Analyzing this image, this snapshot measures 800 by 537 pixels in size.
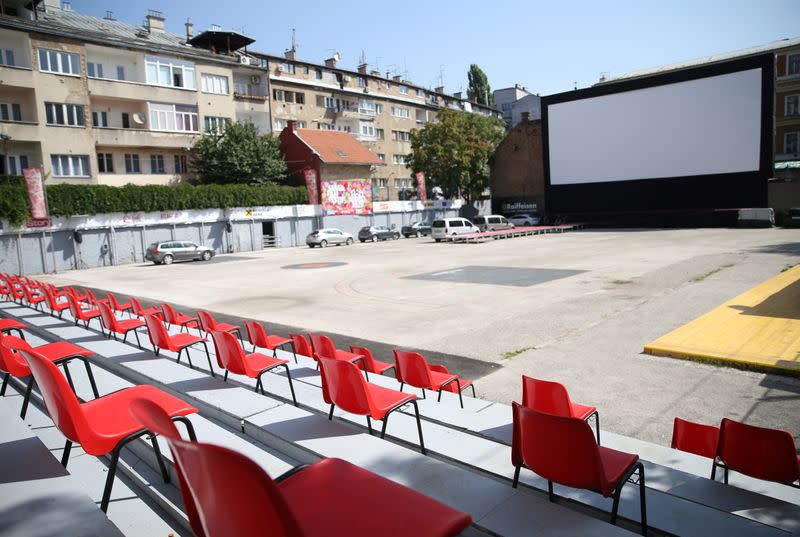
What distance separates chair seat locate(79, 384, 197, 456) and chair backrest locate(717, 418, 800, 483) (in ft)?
11.7

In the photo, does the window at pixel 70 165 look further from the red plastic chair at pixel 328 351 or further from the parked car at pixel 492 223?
the red plastic chair at pixel 328 351

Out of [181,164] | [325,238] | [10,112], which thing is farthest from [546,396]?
[181,164]

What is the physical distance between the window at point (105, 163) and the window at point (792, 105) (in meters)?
55.1

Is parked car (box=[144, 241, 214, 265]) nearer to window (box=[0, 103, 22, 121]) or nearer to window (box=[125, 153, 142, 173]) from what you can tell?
window (box=[125, 153, 142, 173])

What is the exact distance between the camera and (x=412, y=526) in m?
2.09

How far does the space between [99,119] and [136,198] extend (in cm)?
795

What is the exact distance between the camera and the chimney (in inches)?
1735

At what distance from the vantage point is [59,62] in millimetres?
34562

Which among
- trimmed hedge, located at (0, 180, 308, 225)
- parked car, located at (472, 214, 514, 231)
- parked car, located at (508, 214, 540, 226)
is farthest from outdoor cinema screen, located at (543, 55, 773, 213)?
trimmed hedge, located at (0, 180, 308, 225)

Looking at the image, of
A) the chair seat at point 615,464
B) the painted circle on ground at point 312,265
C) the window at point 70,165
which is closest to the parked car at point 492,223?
the painted circle on ground at point 312,265

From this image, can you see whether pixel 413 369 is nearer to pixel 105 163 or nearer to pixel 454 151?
pixel 105 163

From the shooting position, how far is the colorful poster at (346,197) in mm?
46625

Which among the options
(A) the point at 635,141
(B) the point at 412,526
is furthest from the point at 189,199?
(B) the point at 412,526

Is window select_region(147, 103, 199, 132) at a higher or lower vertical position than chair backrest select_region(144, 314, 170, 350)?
higher
